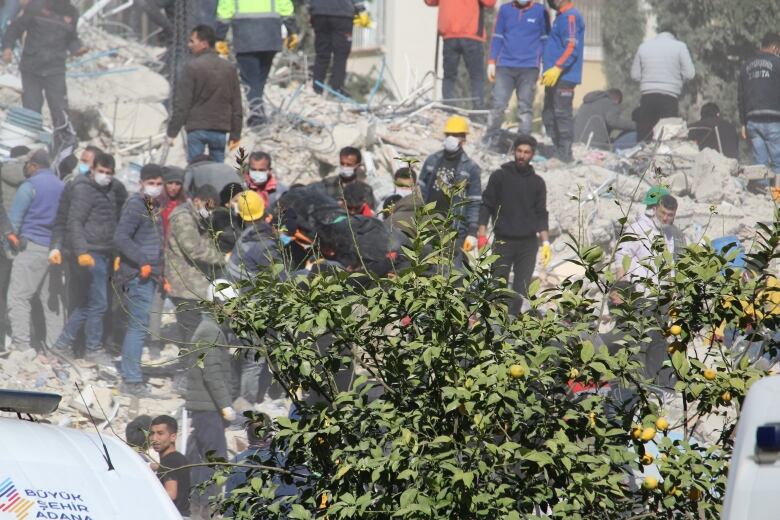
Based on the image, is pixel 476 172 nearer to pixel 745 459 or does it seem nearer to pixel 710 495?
pixel 710 495

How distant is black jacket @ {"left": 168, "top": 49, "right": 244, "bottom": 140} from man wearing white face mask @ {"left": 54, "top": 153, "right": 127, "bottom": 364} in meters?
1.50

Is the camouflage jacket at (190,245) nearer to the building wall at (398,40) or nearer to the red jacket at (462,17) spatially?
the red jacket at (462,17)

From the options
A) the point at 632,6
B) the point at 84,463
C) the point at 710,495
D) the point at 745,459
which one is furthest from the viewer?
the point at 632,6

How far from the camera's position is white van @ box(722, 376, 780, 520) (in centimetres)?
295

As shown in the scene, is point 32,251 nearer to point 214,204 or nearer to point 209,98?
point 209,98

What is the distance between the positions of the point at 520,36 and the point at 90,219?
5.37m

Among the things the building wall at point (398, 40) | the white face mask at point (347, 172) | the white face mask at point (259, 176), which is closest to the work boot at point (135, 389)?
the white face mask at point (259, 176)

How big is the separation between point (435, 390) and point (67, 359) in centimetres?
690

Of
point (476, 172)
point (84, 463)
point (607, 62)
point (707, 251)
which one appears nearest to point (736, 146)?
point (607, 62)

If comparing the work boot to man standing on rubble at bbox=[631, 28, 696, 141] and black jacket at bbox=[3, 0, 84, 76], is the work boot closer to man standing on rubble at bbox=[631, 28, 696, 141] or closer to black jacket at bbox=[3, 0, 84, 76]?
black jacket at bbox=[3, 0, 84, 76]

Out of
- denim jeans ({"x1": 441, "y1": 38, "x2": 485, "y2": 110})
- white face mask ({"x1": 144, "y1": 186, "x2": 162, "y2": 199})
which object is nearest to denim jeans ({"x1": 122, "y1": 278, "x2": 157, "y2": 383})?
white face mask ({"x1": 144, "y1": 186, "x2": 162, "y2": 199})

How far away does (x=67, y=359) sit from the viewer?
10.5m

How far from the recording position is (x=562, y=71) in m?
13.9

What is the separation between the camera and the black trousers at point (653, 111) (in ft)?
49.6
